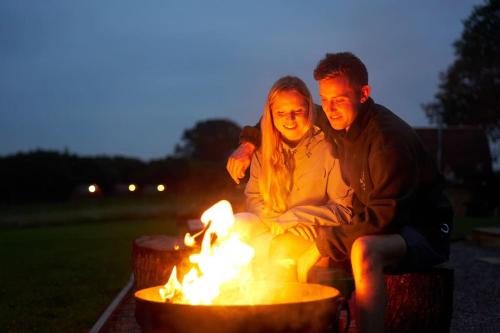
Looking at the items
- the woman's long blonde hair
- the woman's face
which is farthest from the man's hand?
the woman's face

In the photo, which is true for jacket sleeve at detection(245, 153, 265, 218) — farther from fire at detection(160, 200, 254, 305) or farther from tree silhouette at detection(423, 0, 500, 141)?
tree silhouette at detection(423, 0, 500, 141)

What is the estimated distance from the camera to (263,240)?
3900mm

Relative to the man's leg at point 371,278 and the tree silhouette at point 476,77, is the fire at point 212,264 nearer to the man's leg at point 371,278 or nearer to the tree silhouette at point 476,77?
the man's leg at point 371,278

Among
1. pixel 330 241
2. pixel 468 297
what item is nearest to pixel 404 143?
pixel 330 241

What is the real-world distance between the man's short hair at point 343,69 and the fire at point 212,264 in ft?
2.70

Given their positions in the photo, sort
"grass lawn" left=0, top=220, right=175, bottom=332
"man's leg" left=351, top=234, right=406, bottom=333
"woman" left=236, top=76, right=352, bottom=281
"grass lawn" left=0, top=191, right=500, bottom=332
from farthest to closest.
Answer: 1. "grass lawn" left=0, top=191, right=500, bottom=332
2. "grass lawn" left=0, top=220, right=175, bottom=332
3. "woman" left=236, top=76, right=352, bottom=281
4. "man's leg" left=351, top=234, right=406, bottom=333

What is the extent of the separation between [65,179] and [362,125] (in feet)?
73.6

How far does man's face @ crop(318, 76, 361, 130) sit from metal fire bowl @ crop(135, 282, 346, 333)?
101 centimetres

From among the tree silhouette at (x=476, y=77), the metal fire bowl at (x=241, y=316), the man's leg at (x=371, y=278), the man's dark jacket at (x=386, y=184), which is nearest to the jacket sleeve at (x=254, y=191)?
the man's dark jacket at (x=386, y=184)

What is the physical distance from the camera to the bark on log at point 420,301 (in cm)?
355

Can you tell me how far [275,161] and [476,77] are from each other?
33.7 meters

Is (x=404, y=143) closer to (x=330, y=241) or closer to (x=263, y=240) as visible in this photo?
(x=330, y=241)

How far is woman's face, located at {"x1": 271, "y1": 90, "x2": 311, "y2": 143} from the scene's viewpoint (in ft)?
12.9

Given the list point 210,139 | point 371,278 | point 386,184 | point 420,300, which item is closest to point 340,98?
point 386,184
